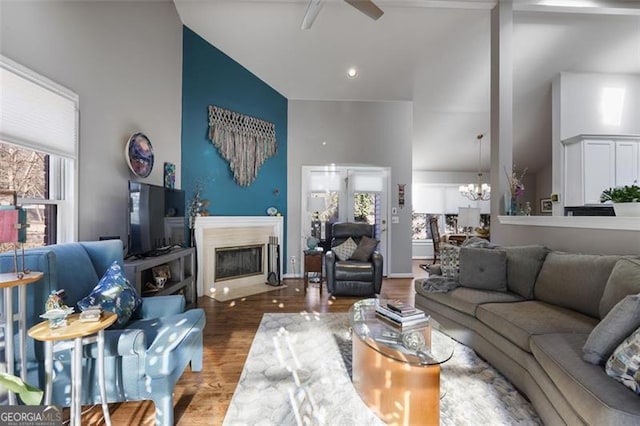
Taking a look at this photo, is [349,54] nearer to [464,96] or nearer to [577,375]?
[464,96]

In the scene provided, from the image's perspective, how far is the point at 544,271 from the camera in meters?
2.45

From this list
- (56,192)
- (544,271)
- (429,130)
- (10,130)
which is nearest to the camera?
(10,130)

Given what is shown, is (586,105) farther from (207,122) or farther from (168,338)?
(168,338)

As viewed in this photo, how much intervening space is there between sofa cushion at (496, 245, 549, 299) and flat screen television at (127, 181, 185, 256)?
11.5ft

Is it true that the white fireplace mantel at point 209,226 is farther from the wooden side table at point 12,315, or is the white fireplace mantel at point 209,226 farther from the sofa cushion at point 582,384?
the sofa cushion at point 582,384

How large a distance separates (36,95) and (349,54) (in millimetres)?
3736

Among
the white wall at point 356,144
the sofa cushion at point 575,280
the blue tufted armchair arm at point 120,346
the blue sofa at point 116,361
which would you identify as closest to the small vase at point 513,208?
the sofa cushion at point 575,280

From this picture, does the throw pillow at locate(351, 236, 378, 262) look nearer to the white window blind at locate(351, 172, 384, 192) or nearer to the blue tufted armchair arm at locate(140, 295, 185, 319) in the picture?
the white window blind at locate(351, 172, 384, 192)

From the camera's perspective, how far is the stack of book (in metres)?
2.01

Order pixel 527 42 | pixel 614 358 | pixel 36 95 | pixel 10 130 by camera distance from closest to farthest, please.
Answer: pixel 614 358 < pixel 10 130 < pixel 36 95 < pixel 527 42

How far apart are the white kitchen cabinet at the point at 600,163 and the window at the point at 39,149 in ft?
21.4

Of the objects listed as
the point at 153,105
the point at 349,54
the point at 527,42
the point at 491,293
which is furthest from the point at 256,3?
the point at 491,293

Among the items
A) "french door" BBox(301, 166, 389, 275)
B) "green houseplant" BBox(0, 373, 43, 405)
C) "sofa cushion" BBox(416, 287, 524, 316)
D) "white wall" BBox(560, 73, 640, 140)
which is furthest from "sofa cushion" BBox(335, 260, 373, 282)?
"white wall" BBox(560, 73, 640, 140)

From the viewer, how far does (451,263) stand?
3.00 meters
